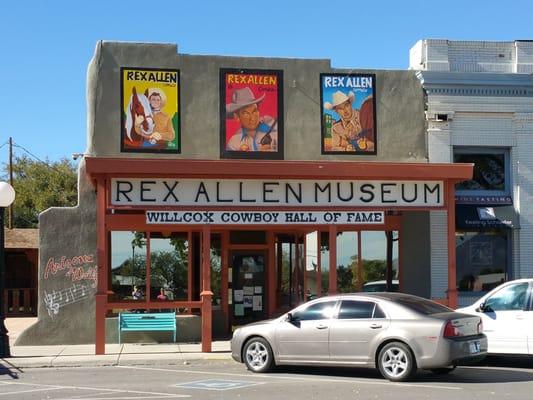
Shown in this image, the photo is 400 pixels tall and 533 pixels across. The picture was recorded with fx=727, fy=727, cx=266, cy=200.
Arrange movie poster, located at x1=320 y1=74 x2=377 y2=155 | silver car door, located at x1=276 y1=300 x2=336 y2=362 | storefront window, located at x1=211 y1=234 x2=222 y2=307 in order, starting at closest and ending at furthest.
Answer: silver car door, located at x1=276 y1=300 x2=336 y2=362 → movie poster, located at x1=320 y1=74 x2=377 y2=155 → storefront window, located at x1=211 y1=234 x2=222 y2=307

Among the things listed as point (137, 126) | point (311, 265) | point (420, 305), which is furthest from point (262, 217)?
point (420, 305)

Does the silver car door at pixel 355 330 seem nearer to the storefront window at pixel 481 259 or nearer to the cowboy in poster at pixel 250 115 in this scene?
the cowboy in poster at pixel 250 115

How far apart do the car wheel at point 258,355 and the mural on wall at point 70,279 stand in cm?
629

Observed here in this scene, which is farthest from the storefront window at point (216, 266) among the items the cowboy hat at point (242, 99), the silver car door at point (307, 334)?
the silver car door at point (307, 334)

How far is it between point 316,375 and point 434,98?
9260mm

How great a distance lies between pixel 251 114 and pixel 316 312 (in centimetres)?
723

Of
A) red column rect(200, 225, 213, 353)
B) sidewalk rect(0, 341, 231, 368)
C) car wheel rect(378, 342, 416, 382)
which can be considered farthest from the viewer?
red column rect(200, 225, 213, 353)

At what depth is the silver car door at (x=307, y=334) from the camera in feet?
39.5

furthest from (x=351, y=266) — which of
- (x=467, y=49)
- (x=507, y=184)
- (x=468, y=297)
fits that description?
(x=467, y=49)

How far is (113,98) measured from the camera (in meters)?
17.8

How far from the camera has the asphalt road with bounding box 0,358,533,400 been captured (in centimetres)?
1020

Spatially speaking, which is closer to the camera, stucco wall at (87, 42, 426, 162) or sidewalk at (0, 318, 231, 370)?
sidewalk at (0, 318, 231, 370)

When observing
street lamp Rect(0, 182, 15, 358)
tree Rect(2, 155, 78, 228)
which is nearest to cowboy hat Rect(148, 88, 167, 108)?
street lamp Rect(0, 182, 15, 358)

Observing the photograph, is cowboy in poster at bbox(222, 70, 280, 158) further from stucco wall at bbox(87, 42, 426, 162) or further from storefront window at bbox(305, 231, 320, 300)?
storefront window at bbox(305, 231, 320, 300)
